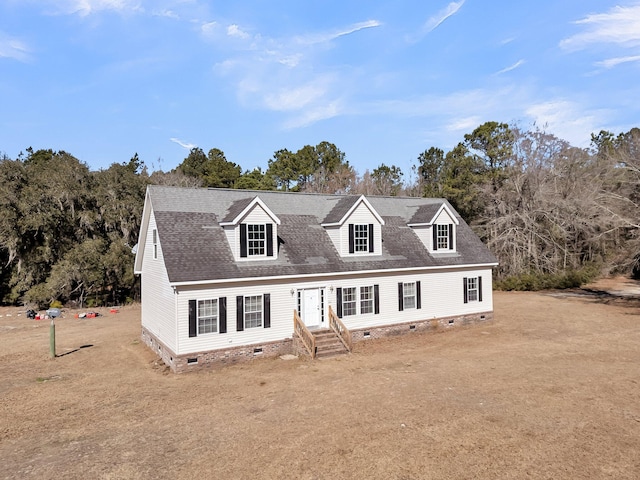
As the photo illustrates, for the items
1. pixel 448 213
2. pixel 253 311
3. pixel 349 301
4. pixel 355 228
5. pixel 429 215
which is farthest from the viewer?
pixel 448 213

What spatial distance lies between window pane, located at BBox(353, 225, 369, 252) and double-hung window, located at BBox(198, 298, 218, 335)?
25.1 feet

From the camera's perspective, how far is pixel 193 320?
16.0 metres

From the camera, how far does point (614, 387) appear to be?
43.3ft

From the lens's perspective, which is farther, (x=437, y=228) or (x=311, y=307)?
(x=437, y=228)

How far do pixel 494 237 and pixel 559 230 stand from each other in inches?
232

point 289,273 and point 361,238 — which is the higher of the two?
point 361,238

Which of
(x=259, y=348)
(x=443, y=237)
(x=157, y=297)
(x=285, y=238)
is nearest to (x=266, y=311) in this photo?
(x=259, y=348)

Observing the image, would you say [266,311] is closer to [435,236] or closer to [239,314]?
[239,314]

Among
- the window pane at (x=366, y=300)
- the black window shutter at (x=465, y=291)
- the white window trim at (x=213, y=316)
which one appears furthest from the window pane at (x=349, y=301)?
the black window shutter at (x=465, y=291)

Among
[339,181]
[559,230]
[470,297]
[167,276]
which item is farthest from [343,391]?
[339,181]

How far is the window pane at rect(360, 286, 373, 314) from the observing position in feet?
65.7

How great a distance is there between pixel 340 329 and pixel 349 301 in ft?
5.39

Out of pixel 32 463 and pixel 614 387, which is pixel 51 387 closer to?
pixel 32 463

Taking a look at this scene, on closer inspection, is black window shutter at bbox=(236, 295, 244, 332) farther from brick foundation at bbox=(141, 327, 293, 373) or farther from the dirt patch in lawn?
the dirt patch in lawn
